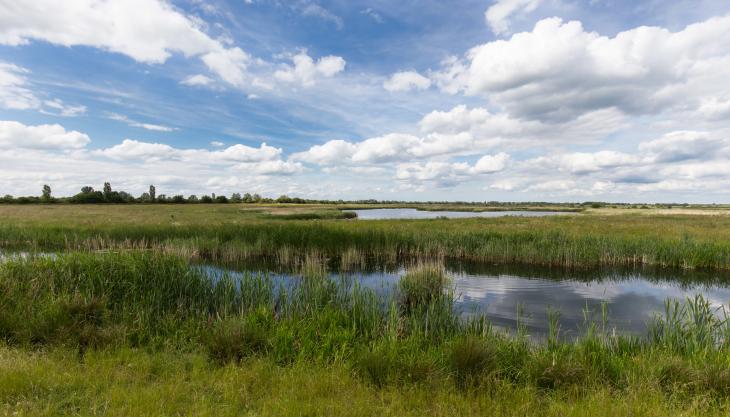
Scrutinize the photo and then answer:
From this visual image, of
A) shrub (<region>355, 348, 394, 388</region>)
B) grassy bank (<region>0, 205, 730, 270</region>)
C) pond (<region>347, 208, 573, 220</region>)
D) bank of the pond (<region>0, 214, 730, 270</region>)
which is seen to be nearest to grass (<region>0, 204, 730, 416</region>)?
shrub (<region>355, 348, 394, 388</region>)

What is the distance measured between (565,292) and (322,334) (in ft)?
45.5

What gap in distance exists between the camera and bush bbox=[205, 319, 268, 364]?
6672mm

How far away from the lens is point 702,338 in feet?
25.2

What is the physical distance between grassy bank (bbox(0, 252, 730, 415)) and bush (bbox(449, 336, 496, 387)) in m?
0.02

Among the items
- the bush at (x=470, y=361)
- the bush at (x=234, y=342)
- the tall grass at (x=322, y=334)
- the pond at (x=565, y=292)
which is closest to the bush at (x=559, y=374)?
the tall grass at (x=322, y=334)

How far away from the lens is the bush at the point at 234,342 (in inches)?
263

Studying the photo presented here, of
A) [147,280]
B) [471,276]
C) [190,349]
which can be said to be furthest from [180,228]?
[190,349]

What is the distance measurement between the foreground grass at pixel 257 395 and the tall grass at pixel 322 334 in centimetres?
39

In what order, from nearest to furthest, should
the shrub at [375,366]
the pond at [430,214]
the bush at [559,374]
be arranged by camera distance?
the shrub at [375,366] < the bush at [559,374] < the pond at [430,214]

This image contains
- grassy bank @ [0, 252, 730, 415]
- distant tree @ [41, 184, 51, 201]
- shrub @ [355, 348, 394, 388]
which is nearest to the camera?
grassy bank @ [0, 252, 730, 415]

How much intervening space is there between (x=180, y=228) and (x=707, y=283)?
35535 millimetres

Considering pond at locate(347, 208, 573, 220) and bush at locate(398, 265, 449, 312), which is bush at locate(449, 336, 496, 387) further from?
pond at locate(347, 208, 573, 220)

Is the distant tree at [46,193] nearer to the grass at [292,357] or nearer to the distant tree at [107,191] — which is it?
the distant tree at [107,191]

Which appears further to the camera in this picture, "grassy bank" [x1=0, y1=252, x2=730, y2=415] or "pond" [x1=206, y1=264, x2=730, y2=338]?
"pond" [x1=206, y1=264, x2=730, y2=338]
